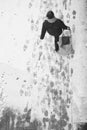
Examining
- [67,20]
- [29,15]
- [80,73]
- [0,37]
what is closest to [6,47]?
[0,37]

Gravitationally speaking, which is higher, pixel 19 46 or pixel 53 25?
pixel 53 25

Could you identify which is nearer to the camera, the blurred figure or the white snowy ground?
the blurred figure

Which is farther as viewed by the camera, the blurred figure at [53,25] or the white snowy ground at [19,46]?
the white snowy ground at [19,46]

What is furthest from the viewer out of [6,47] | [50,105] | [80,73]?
[6,47]

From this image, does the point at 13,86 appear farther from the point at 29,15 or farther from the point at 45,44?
the point at 29,15

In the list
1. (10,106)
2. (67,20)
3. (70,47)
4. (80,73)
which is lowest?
(10,106)

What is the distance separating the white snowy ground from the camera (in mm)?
4219

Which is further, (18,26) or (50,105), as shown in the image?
(18,26)

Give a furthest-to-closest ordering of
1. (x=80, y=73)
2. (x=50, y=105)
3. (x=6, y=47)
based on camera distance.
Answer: (x=6, y=47)
(x=50, y=105)
(x=80, y=73)

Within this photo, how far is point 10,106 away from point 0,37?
40.2 inches

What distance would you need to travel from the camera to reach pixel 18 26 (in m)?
4.78

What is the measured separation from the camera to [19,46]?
4719 mm

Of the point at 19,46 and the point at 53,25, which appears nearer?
the point at 53,25

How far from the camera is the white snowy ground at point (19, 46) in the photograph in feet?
13.8
